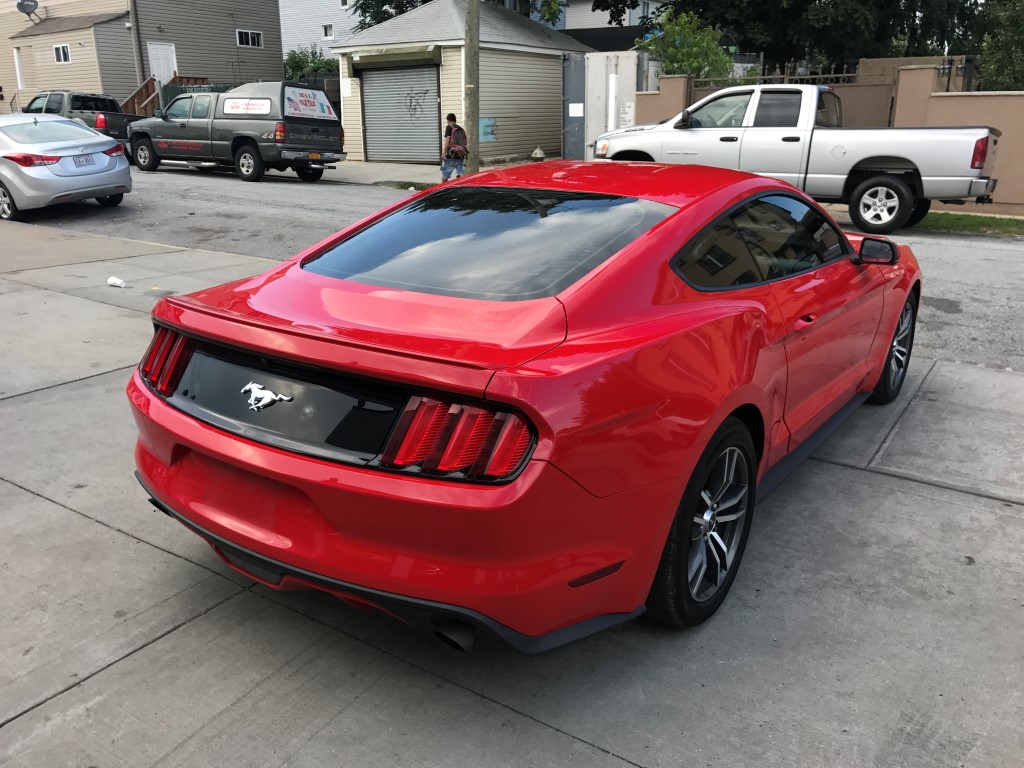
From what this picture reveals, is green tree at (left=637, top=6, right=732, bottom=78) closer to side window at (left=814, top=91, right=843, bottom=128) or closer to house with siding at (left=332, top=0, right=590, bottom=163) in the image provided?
house with siding at (left=332, top=0, right=590, bottom=163)

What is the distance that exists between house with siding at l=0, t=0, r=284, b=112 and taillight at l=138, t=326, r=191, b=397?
2987 centimetres

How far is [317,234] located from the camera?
11820mm

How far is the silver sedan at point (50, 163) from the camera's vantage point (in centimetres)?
1223

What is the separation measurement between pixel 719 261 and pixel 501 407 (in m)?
1.38

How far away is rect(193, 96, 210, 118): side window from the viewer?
747 inches

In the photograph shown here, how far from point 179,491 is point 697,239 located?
2.04 metres

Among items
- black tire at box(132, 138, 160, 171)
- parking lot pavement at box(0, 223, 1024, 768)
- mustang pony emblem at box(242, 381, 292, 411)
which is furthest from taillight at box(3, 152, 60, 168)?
mustang pony emblem at box(242, 381, 292, 411)

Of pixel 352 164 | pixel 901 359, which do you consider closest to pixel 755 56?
pixel 352 164

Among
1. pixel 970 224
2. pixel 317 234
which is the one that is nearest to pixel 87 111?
pixel 317 234

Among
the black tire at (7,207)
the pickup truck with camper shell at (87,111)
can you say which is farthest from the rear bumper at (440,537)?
the pickup truck with camper shell at (87,111)

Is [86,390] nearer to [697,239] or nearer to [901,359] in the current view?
[697,239]

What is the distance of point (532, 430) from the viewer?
234 centimetres

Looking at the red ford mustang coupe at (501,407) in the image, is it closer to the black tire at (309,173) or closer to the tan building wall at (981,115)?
the tan building wall at (981,115)

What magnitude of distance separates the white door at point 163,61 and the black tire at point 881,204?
2781cm
